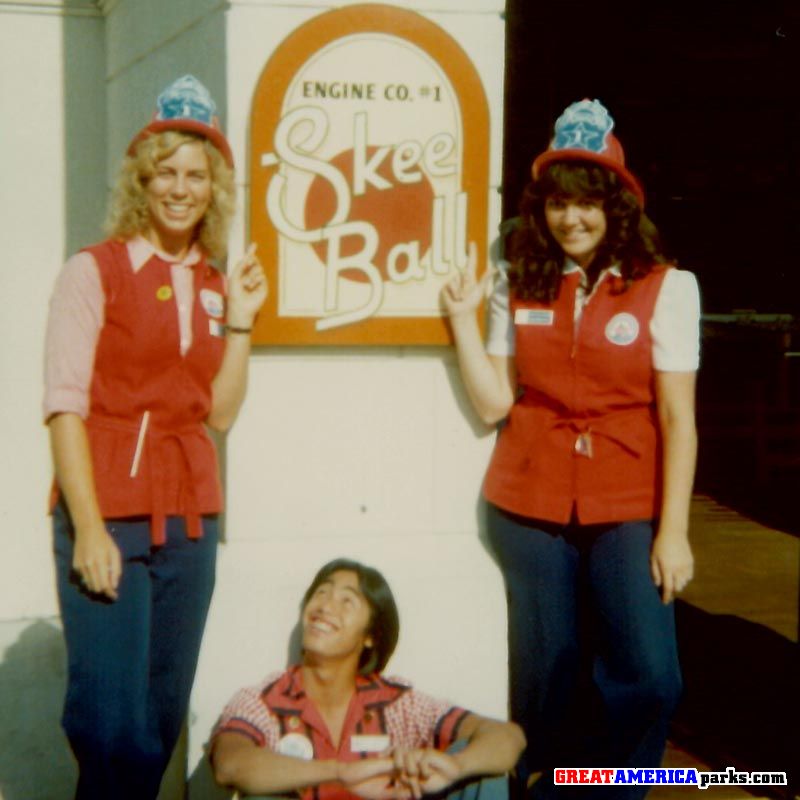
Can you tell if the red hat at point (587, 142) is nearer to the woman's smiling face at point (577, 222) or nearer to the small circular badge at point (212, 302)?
the woman's smiling face at point (577, 222)

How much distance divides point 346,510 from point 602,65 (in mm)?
3647

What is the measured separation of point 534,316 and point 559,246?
6.9 inches

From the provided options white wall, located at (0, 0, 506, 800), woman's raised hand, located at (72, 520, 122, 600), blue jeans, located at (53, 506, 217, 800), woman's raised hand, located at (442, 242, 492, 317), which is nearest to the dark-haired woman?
woman's raised hand, located at (442, 242, 492, 317)

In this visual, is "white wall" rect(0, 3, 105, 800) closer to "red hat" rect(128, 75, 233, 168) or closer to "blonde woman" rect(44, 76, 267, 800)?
"blonde woman" rect(44, 76, 267, 800)

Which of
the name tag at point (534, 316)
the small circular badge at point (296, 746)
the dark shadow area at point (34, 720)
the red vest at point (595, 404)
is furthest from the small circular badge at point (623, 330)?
the dark shadow area at point (34, 720)

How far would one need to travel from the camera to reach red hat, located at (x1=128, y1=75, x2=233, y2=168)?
2.64 m

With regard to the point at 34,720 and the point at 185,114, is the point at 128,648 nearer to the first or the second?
the point at 185,114

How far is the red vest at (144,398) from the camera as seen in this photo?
2.58 m

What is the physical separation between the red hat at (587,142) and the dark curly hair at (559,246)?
17 mm

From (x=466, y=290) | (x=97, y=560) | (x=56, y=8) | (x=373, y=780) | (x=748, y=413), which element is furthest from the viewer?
(x=748, y=413)

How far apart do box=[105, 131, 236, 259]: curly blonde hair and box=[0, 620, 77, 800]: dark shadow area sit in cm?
174

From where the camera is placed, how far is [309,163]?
3002 mm

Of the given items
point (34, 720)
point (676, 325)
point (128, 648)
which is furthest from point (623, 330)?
point (34, 720)

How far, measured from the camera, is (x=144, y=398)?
2.62 meters
